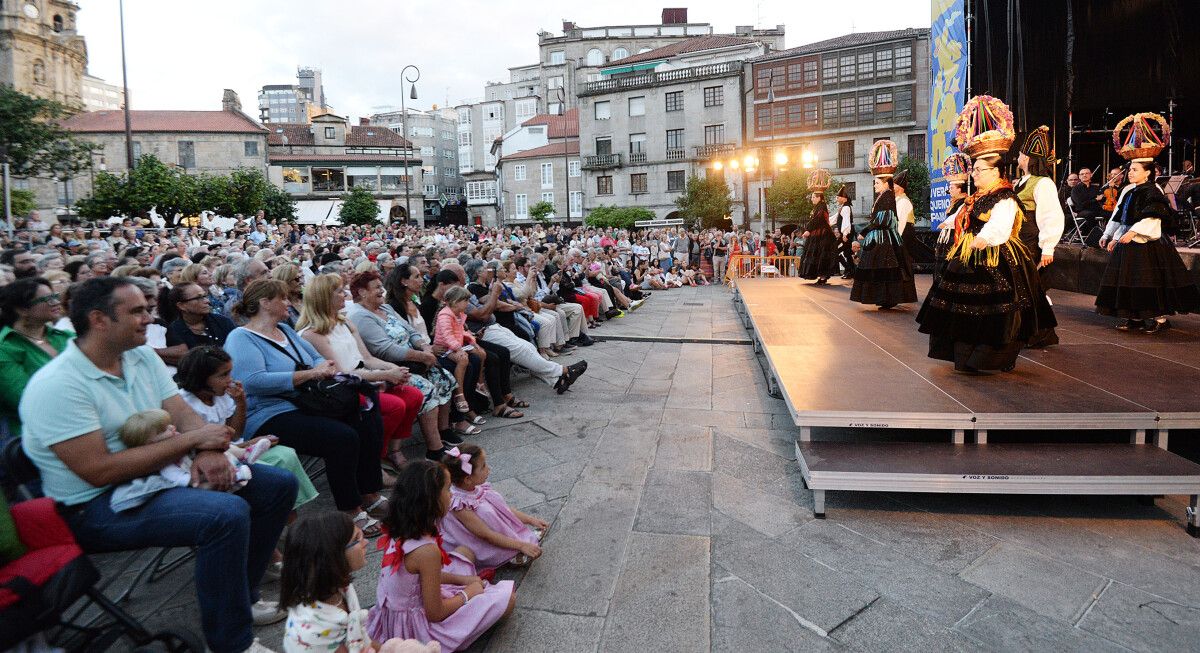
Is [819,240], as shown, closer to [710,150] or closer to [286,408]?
[286,408]

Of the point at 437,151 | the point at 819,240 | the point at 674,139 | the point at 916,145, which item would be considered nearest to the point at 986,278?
the point at 819,240

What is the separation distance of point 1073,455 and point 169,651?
4499 millimetres

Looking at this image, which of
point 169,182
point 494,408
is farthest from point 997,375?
point 169,182

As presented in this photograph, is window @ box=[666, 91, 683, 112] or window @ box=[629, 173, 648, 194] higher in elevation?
window @ box=[666, 91, 683, 112]

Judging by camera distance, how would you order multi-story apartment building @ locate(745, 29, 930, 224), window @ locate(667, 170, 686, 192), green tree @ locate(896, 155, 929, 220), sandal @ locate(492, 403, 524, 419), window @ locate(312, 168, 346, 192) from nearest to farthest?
sandal @ locate(492, 403, 524, 419)
green tree @ locate(896, 155, 929, 220)
multi-story apartment building @ locate(745, 29, 930, 224)
window @ locate(667, 170, 686, 192)
window @ locate(312, 168, 346, 192)

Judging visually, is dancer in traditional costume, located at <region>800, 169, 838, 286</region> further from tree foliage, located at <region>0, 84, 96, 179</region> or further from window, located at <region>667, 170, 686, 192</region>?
window, located at <region>667, 170, 686, 192</region>

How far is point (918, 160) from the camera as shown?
39.3m

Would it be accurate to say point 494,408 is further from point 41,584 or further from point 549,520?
point 41,584

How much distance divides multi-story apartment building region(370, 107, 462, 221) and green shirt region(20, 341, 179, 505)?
7112 centimetres

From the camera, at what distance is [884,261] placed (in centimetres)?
929

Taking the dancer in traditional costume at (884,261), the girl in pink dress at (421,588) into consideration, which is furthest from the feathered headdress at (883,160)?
the girl in pink dress at (421,588)

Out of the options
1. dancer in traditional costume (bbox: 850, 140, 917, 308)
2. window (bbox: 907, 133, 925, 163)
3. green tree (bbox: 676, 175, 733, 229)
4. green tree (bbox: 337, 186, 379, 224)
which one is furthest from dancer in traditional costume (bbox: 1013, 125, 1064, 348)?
green tree (bbox: 337, 186, 379, 224)

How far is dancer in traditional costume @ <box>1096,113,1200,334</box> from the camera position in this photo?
6.80 meters

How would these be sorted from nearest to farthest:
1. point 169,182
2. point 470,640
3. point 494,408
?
point 470,640 < point 494,408 < point 169,182
